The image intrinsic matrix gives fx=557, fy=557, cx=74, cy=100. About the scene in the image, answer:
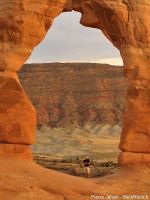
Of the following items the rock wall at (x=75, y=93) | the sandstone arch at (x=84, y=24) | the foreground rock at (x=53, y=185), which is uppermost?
the sandstone arch at (x=84, y=24)

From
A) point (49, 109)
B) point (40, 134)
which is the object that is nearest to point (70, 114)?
point (49, 109)

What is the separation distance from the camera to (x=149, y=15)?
14.6 m

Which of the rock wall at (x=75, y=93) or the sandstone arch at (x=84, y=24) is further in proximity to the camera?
the rock wall at (x=75, y=93)

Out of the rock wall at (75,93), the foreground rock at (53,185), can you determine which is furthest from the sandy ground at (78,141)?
the foreground rock at (53,185)

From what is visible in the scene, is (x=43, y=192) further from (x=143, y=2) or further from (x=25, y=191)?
(x=143, y=2)

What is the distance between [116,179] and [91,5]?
448cm

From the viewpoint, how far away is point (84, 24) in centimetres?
1472

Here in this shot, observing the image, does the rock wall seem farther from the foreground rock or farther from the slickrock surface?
the foreground rock

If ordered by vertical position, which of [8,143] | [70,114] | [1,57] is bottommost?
[70,114]

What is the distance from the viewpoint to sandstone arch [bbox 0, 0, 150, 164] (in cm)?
1331

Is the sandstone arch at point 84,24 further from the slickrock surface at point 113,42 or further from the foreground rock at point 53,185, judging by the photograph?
the foreground rock at point 53,185

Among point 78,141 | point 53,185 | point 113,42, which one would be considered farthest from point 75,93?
point 53,185

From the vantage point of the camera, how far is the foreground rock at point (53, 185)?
12328 millimetres

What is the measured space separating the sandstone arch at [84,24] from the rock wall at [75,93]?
215 ft
